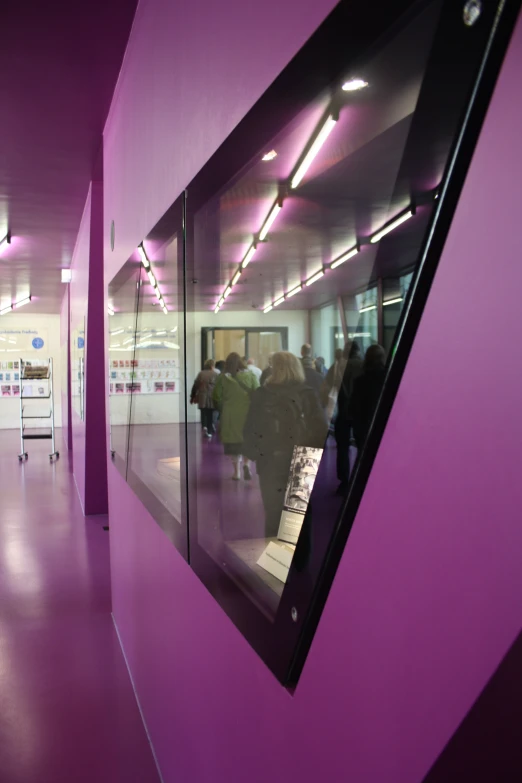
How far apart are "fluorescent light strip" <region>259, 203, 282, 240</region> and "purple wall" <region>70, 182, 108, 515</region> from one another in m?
5.15

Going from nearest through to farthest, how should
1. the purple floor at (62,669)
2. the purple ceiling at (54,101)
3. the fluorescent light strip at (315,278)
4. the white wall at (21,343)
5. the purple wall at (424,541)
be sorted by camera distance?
the purple wall at (424,541), the fluorescent light strip at (315,278), the purple floor at (62,669), the purple ceiling at (54,101), the white wall at (21,343)

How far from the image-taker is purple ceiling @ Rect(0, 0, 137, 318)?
3.21 metres

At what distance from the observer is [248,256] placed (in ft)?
4.92

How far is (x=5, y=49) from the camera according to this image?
3512 mm

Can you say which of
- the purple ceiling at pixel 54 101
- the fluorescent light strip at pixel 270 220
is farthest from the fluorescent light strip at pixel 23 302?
the fluorescent light strip at pixel 270 220

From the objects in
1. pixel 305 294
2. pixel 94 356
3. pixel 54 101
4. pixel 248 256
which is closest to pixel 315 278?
pixel 305 294

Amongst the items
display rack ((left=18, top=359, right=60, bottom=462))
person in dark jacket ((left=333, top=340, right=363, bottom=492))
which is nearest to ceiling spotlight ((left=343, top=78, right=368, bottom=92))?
person in dark jacket ((left=333, top=340, right=363, bottom=492))

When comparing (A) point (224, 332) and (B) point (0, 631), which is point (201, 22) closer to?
(A) point (224, 332)

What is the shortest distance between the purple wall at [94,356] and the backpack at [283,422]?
17.2 ft

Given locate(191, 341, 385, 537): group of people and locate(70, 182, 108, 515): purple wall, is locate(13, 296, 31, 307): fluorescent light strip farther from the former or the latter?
locate(191, 341, 385, 537): group of people

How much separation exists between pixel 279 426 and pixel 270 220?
0.43m

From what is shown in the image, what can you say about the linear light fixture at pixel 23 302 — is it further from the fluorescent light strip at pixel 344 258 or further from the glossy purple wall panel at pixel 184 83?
the fluorescent light strip at pixel 344 258

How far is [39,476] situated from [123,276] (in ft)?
24.6

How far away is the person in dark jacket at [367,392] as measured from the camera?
36.8 inches
